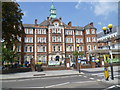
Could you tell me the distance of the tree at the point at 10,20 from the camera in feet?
76.5

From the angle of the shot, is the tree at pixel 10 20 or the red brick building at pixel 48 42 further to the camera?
the red brick building at pixel 48 42

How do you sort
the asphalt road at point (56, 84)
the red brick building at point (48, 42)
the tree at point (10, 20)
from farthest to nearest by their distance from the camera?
the red brick building at point (48, 42)
the tree at point (10, 20)
the asphalt road at point (56, 84)

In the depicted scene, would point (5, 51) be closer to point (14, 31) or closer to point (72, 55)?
point (14, 31)

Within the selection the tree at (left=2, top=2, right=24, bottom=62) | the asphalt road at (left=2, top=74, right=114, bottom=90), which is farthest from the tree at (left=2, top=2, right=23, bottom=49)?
the asphalt road at (left=2, top=74, right=114, bottom=90)

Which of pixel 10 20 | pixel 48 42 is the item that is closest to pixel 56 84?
pixel 10 20

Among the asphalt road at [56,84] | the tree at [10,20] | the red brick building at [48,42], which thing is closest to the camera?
the asphalt road at [56,84]

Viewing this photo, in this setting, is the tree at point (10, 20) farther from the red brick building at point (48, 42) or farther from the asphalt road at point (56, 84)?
the red brick building at point (48, 42)

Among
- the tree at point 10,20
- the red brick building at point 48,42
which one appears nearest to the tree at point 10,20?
the tree at point 10,20

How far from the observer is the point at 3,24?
23.8m

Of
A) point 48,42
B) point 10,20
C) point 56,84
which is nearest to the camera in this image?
point 56,84

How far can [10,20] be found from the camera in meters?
24.4

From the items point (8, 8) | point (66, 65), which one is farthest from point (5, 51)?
point (66, 65)

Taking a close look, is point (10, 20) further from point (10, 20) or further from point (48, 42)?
point (48, 42)

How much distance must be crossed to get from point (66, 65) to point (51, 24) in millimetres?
24368
